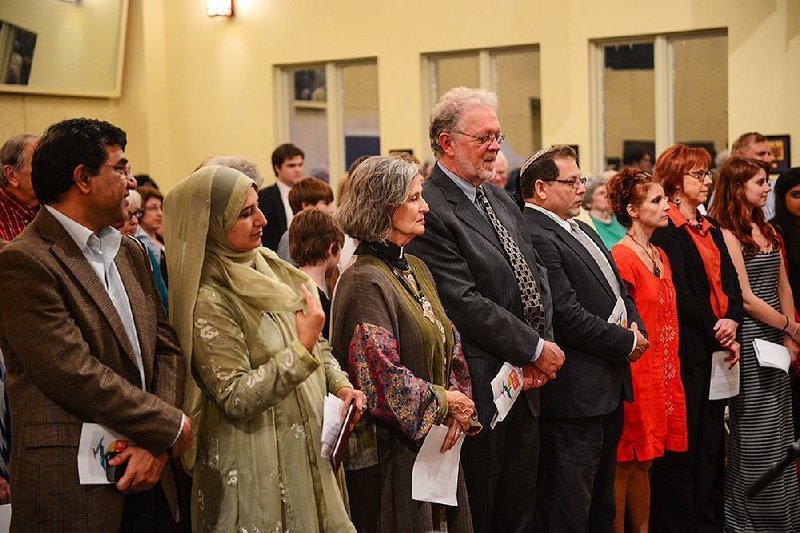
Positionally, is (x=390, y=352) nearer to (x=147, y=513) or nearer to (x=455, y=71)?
(x=147, y=513)

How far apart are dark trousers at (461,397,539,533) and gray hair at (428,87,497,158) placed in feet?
3.28

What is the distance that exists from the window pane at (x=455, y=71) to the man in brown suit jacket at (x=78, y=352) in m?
6.30

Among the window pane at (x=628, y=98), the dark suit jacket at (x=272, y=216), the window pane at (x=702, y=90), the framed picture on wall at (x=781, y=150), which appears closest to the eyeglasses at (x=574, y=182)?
the dark suit jacket at (x=272, y=216)

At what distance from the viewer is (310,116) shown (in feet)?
31.1

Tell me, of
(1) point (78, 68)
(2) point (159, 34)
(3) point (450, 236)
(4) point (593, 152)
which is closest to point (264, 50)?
(2) point (159, 34)

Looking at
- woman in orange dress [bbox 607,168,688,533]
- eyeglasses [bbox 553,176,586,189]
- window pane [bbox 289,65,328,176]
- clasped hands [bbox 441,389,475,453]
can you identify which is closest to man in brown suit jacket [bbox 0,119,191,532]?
clasped hands [bbox 441,389,475,453]

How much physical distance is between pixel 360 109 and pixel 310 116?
0.58 meters

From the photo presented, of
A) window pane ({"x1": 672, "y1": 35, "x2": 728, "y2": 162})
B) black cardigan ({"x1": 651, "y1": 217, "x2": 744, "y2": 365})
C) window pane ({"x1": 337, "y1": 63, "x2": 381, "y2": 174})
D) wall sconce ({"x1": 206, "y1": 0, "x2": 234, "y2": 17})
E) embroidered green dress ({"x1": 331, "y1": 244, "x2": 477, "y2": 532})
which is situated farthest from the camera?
wall sconce ({"x1": 206, "y1": 0, "x2": 234, "y2": 17})

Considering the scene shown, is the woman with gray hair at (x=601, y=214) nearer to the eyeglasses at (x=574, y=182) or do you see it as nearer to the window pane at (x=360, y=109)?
the eyeglasses at (x=574, y=182)

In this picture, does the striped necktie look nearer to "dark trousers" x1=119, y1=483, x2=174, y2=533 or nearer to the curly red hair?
the curly red hair

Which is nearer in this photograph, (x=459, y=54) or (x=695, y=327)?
→ (x=695, y=327)

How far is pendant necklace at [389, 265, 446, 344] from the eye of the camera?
123 inches

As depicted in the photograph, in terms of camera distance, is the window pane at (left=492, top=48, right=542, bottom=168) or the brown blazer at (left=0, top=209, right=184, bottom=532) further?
the window pane at (left=492, top=48, right=542, bottom=168)

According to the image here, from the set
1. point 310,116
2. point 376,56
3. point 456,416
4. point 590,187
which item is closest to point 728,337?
point 456,416
